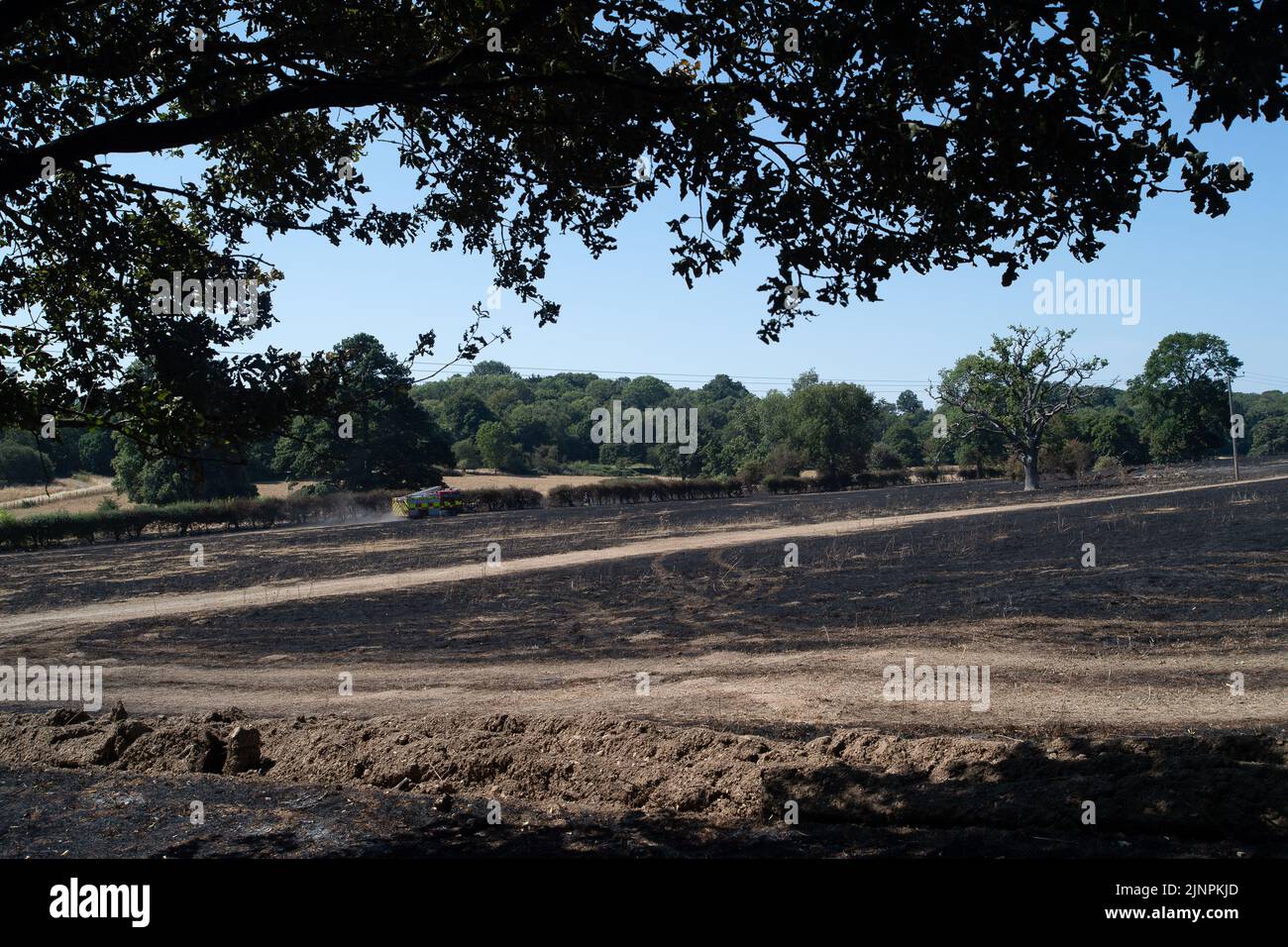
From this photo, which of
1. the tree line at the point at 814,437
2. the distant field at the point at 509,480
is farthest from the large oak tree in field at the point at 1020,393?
the distant field at the point at 509,480

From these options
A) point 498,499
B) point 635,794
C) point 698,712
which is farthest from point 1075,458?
point 635,794

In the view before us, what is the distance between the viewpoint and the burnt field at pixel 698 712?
5113 mm

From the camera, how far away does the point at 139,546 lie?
113 feet

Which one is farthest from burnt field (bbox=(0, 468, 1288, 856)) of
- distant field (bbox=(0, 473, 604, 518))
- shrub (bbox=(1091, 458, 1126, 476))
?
shrub (bbox=(1091, 458, 1126, 476))

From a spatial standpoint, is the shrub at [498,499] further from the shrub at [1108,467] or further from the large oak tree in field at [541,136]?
the large oak tree in field at [541,136]

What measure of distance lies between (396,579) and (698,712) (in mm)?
14304

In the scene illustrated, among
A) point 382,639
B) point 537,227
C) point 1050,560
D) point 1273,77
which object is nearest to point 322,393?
point 537,227

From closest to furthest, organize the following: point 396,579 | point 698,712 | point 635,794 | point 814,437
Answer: point 635,794
point 698,712
point 396,579
point 814,437

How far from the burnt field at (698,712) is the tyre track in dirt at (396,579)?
0.39m

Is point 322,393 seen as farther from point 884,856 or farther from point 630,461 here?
point 630,461

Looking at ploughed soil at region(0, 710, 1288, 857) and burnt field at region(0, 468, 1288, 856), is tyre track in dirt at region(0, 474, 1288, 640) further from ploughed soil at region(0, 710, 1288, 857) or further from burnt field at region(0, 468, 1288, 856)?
ploughed soil at region(0, 710, 1288, 857)

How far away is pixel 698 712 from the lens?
333 inches

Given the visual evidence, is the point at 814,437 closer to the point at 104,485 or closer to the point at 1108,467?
the point at 1108,467

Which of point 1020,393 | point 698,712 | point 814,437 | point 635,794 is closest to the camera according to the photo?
point 635,794
